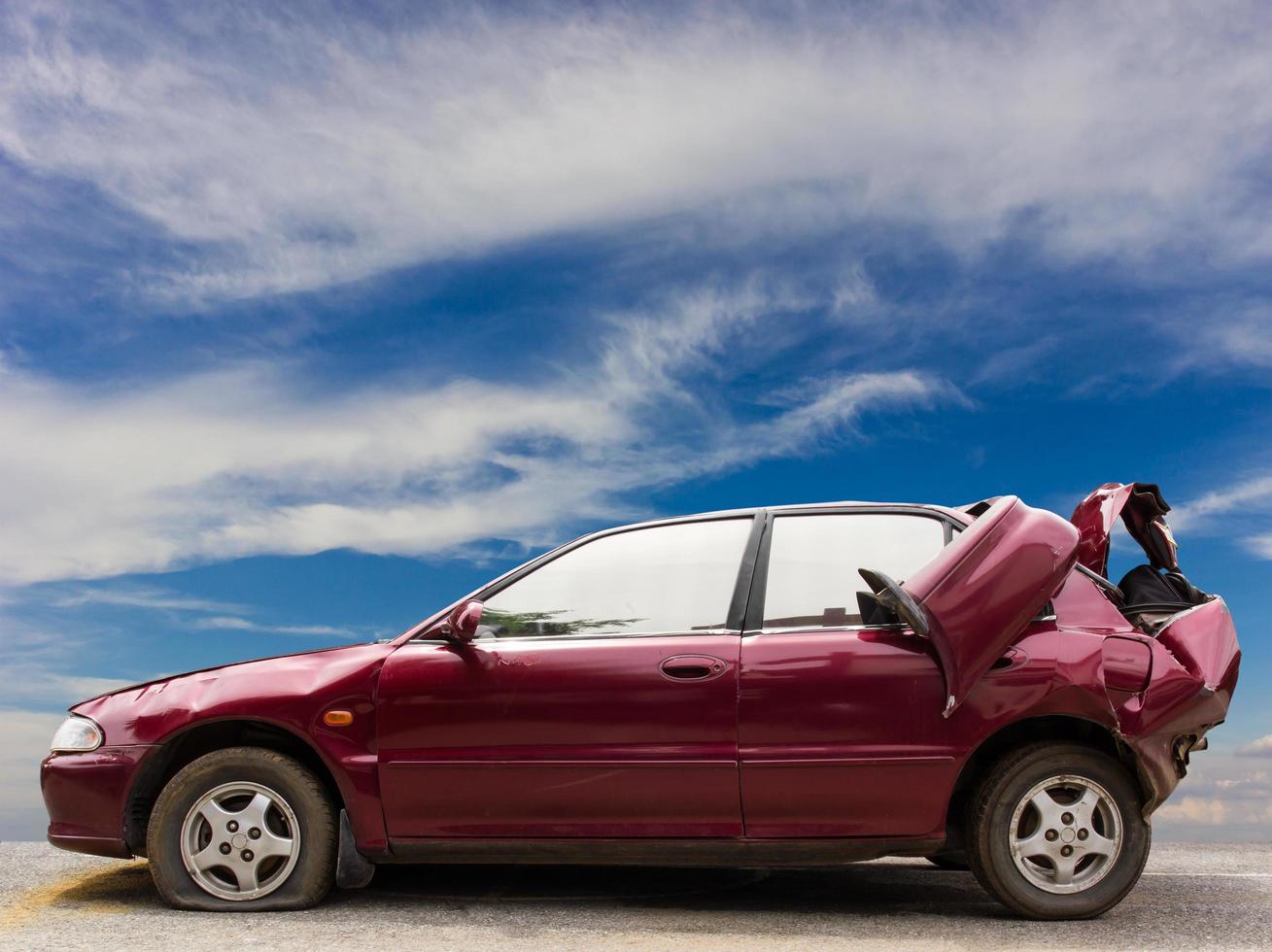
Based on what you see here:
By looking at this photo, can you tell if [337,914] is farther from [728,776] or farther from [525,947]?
[728,776]

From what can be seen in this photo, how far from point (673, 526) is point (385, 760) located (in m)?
1.72

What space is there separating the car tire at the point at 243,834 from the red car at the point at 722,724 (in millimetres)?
12

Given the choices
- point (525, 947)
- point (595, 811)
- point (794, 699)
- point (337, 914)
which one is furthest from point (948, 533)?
point (337, 914)

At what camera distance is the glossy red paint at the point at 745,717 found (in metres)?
5.01

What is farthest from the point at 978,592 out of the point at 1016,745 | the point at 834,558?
the point at 1016,745

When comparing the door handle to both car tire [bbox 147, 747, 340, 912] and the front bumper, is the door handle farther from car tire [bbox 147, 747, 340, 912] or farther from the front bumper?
the front bumper

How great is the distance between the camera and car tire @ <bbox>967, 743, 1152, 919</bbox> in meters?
5.09

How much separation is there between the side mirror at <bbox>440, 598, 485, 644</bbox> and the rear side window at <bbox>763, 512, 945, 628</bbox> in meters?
1.31

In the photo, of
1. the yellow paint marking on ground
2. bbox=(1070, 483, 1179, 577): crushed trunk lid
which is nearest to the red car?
the yellow paint marking on ground

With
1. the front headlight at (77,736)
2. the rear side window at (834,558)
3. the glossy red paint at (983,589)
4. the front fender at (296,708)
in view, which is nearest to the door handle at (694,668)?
the rear side window at (834,558)

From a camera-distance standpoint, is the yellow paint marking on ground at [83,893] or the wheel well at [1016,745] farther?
the yellow paint marking on ground at [83,893]

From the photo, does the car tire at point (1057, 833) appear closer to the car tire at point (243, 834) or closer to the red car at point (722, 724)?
the red car at point (722, 724)

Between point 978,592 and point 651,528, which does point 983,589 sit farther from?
point 651,528

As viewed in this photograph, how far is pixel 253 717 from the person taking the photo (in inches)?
211
